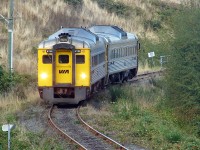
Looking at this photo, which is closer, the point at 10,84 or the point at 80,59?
the point at 80,59

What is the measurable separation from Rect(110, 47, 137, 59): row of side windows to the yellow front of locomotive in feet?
21.3

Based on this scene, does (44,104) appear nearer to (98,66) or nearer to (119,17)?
(98,66)

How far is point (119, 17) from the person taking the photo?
54656mm

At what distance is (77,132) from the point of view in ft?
57.6

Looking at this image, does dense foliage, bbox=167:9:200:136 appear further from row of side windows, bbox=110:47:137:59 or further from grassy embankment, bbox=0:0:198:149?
row of side windows, bbox=110:47:137:59

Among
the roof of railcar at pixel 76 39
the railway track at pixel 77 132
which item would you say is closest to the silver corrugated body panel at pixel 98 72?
the roof of railcar at pixel 76 39

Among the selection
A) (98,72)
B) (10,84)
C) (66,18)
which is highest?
(66,18)

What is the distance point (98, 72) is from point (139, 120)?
20.3 feet

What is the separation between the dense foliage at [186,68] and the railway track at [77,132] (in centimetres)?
386

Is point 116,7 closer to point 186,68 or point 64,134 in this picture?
point 186,68

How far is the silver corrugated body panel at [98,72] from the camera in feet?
75.9

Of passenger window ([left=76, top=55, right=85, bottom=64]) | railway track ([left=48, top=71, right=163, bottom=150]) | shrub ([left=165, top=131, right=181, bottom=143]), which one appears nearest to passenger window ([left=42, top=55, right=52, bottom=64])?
passenger window ([left=76, top=55, right=85, bottom=64])

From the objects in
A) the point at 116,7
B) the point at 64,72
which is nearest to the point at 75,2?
the point at 116,7

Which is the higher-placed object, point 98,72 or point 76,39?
point 76,39
